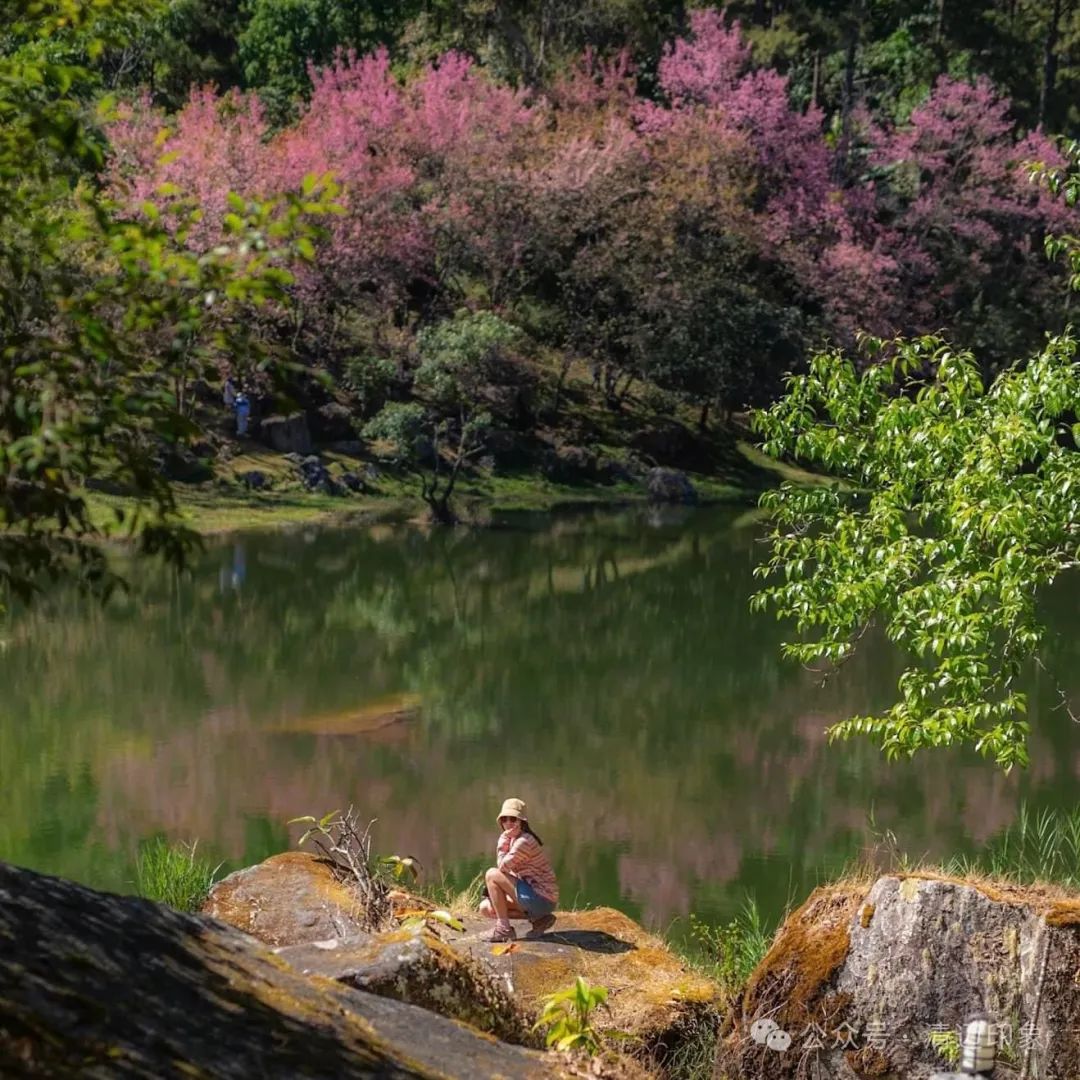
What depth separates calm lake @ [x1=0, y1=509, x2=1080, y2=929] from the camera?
17141mm

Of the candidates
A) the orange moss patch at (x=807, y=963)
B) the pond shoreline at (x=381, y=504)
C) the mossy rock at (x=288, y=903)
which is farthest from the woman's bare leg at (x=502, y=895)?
the pond shoreline at (x=381, y=504)

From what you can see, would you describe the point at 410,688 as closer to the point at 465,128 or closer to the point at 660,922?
the point at 660,922

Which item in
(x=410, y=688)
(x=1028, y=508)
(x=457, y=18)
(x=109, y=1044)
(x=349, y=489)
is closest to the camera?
(x=109, y=1044)

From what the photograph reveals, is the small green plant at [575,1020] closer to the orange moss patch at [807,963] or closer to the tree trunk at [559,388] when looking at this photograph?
the orange moss patch at [807,963]

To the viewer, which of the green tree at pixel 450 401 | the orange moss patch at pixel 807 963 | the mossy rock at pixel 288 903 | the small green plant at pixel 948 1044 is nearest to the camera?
the small green plant at pixel 948 1044

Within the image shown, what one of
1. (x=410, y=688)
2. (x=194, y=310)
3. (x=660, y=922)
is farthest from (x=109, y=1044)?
(x=410, y=688)

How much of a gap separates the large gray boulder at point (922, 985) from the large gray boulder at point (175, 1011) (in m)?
3.52

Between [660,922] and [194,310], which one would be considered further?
[660,922]

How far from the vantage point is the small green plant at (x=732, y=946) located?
1196 cm

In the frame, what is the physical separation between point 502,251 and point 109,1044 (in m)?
48.1

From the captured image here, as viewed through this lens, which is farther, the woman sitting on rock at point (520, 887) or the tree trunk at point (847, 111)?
the tree trunk at point (847, 111)

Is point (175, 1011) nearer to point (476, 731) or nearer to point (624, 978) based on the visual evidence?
Answer: point (624, 978)

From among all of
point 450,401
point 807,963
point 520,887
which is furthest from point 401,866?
point 450,401

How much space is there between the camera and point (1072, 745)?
21.8 m
